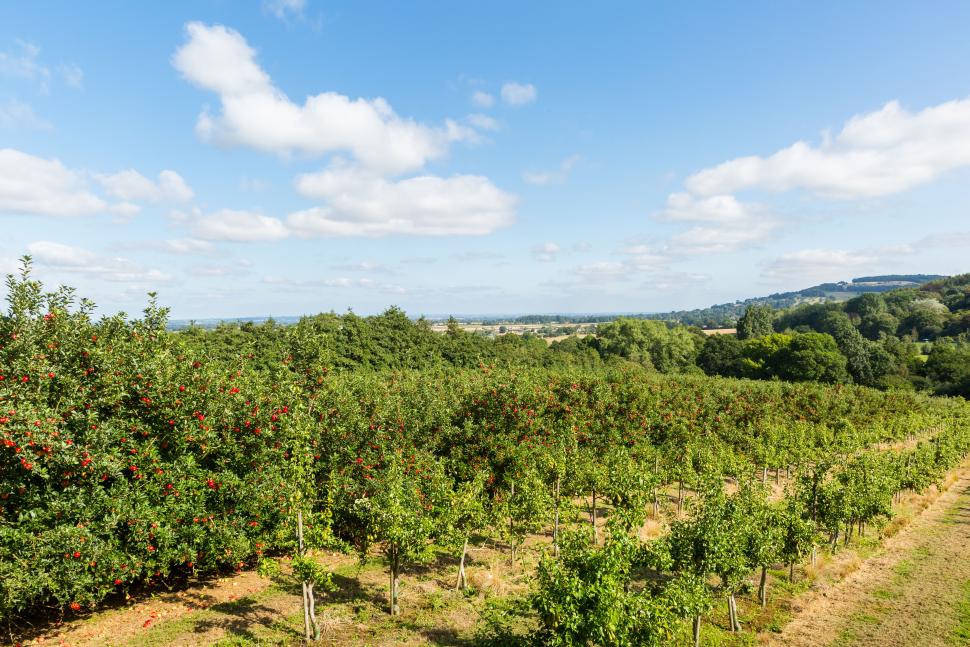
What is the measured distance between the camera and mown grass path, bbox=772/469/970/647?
54.6 ft

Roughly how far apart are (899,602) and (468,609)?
18068 mm

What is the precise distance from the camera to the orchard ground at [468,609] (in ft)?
50.1

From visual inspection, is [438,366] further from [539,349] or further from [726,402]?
[726,402]

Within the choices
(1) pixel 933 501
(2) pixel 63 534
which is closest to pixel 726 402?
(1) pixel 933 501

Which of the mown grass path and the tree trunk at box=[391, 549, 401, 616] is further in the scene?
the tree trunk at box=[391, 549, 401, 616]

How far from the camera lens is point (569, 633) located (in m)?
11.7

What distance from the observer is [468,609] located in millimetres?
17969

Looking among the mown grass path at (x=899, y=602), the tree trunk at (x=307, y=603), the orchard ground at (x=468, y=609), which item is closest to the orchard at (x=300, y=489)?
the tree trunk at (x=307, y=603)

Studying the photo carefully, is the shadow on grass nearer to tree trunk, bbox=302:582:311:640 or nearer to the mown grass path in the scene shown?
tree trunk, bbox=302:582:311:640

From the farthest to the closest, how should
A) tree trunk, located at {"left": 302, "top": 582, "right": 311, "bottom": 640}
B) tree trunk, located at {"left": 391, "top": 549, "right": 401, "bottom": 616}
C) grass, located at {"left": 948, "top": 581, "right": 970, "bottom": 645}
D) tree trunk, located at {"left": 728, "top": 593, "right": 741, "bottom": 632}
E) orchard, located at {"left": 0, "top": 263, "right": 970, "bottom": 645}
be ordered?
tree trunk, located at {"left": 391, "top": 549, "right": 401, "bottom": 616} → tree trunk, located at {"left": 728, "top": 593, "right": 741, "bottom": 632} → grass, located at {"left": 948, "top": 581, "right": 970, "bottom": 645} → tree trunk, located at {"left": 302, "top": 582, "right": 311, "bottom": 640} → orchard, located at {"left": 0, "top": 263, "right": 970, "bottom": 645}

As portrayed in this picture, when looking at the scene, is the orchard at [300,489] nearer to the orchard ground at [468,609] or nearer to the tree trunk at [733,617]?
the tree trunk at [733,617]

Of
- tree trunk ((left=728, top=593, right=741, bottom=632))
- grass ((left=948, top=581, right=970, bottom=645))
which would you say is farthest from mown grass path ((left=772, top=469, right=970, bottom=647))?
tree trunk ((left=728, top=593, right=741, bottom=632))

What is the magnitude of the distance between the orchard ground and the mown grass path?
0.05m

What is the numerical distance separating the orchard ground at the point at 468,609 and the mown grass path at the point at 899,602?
0.17ft
